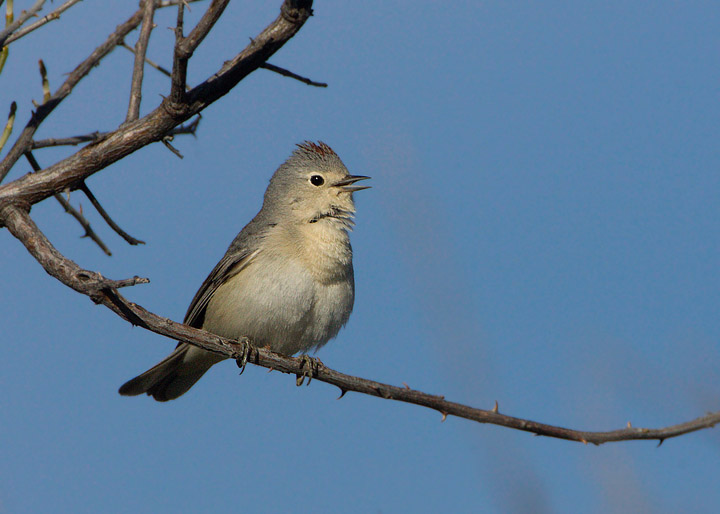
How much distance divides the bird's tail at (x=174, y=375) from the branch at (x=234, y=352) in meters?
1.58

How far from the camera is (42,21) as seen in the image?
3918 mm

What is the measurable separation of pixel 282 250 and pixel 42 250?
81.4 inches

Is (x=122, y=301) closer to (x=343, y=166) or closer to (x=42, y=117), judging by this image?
(x=42, y=117)

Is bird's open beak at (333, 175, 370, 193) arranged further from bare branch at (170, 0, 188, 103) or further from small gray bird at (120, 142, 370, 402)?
bare branch at (170, 0, 188, 103)

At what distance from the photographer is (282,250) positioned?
552 centimetres

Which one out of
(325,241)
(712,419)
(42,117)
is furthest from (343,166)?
(712,419)

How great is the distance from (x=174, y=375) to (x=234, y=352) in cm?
208

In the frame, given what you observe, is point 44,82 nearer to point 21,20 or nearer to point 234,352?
point 21,20

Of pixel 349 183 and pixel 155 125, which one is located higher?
pixel 349 183

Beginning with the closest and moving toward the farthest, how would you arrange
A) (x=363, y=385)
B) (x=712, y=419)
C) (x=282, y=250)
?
1. (x=712, y=419)
2. (x=363, y=385)
3. (x=282, y=250)

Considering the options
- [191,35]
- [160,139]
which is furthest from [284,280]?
[191,35]

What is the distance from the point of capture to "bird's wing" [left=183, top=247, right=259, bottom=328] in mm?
5674

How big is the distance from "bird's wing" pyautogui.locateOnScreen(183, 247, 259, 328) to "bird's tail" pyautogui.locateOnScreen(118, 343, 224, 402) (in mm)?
311

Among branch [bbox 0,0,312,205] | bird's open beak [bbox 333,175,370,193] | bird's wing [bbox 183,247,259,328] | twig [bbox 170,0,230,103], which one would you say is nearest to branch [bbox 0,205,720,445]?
branch [bbox 0,0,312,205]
